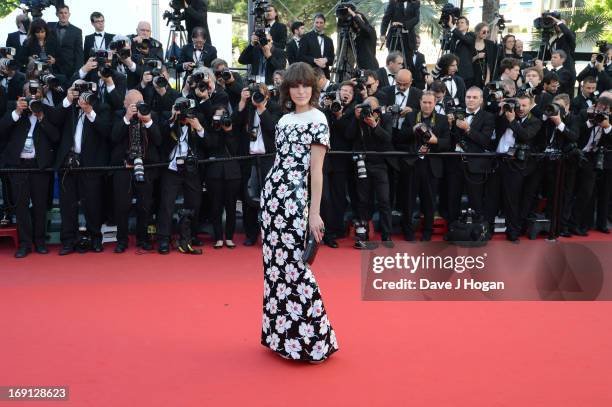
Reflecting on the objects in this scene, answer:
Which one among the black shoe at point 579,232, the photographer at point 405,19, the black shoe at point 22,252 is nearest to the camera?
the black shoe at point 22,252

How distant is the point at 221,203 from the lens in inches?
290

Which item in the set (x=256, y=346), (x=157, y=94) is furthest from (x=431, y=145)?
(x=256, y=346)

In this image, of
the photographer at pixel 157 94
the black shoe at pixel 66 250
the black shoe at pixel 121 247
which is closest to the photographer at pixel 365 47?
the photographer at pixel 157 94

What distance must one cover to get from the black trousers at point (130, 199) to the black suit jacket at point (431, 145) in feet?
8.36

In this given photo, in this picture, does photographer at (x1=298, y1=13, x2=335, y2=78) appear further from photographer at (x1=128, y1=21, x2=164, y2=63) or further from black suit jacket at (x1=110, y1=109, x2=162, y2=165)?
black suit jacket at (x1=110, y1=109, x2=162, y2=165)

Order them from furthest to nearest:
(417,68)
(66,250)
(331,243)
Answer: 1. (417,68)
2. (331,243)
3. (66,250)

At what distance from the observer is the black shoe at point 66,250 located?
6.95 m

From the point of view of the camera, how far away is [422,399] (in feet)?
12.6

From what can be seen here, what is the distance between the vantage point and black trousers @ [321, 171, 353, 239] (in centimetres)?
749

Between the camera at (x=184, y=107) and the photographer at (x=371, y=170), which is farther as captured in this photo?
the photographer at (x=371, y=170)

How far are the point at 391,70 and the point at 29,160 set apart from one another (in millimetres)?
4111

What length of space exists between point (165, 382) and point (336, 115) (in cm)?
401

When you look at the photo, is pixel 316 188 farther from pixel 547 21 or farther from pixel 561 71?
pixel 547 21

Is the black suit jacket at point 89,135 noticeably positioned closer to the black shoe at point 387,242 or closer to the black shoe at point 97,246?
the black shoe at point 97,246
